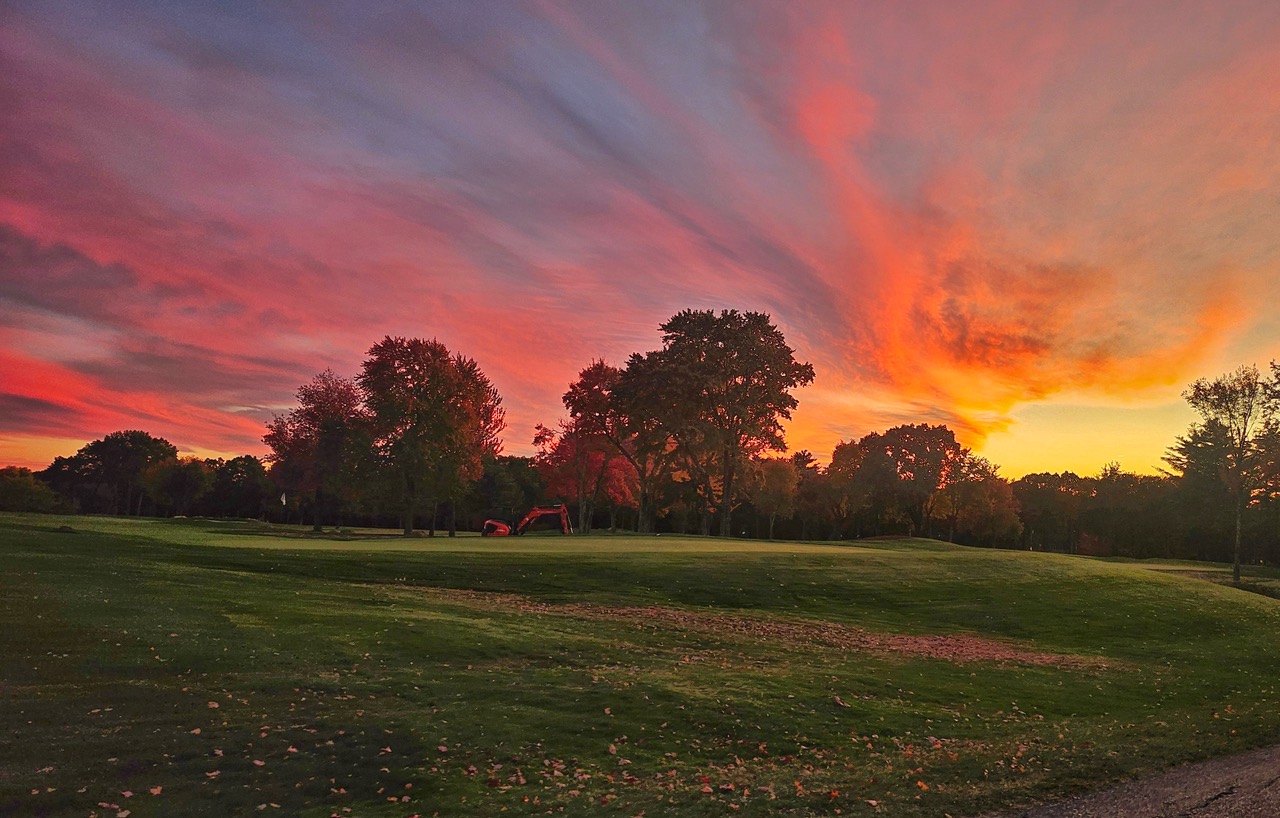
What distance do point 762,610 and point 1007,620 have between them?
419 inches

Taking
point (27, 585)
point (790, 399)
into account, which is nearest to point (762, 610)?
point (27, 585)

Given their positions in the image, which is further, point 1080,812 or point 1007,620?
point 1007,620

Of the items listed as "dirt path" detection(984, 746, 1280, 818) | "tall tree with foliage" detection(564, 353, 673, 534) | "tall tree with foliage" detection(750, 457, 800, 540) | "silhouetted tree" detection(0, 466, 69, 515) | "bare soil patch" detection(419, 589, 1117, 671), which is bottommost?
"silhouetted tree" detection(0, 466, 69, 515)

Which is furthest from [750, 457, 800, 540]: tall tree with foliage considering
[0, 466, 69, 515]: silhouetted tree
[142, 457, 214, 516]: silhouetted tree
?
[0, 466, 69, 515]: silhouetted tree

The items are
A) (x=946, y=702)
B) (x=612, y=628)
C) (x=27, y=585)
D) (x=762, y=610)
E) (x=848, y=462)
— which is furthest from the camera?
(x=848, y=462)

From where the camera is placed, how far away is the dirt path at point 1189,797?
11086 millimetres

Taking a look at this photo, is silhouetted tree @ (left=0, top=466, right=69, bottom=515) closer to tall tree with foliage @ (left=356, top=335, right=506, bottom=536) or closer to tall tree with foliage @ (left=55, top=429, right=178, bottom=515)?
tall tree with foliage @ (left=55, top=429, right=178, bottom=515)

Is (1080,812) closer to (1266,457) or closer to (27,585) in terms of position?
(27,585)

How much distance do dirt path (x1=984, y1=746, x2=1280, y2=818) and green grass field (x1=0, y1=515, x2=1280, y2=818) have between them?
19.0 inches

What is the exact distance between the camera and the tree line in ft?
205

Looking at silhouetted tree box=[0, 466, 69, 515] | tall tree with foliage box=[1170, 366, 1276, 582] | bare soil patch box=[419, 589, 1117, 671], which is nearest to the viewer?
bare soil patch box=[419, 589, 1117, 671]

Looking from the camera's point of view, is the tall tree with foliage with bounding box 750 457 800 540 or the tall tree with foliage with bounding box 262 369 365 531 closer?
the tall tree with foliage with bounding box 262 369 365 531

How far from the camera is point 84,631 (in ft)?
52.3

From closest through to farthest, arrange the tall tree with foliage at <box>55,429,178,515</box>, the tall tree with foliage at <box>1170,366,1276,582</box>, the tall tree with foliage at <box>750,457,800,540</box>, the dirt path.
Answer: the dirt path < the tall tree with foliage at <box>1170,366,1276,582</box> < the tall tree with foliage at <box>750,457,800,540</box> < the tall tree with foliage at <box>55,429,178,515</box>
